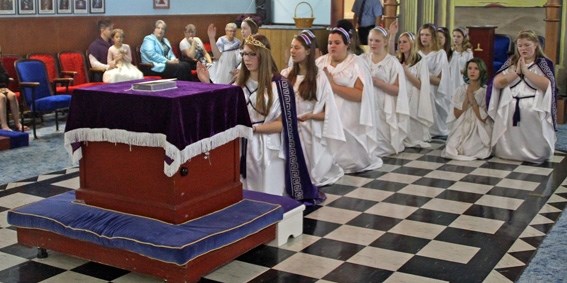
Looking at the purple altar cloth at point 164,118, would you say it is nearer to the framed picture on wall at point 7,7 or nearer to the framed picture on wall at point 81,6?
the framed picture on wall at point 7,7

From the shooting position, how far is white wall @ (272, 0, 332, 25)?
19.0 metres

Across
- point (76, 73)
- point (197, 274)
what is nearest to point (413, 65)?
point (76, 73)

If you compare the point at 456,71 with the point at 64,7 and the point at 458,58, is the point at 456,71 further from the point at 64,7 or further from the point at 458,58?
the point at 64,7

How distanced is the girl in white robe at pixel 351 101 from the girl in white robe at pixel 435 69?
2.43 m

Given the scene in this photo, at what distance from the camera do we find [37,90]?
477 inches

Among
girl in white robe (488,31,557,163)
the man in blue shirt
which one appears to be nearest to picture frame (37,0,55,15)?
the man in blue shirt

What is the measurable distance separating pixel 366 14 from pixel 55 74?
5.32m

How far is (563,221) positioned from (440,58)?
14.6 ft

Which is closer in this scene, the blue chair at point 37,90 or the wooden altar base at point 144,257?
the wooden altar base at point 144,257

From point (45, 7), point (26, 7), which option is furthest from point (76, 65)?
point (26, 7)

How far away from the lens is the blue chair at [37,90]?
1162 cm

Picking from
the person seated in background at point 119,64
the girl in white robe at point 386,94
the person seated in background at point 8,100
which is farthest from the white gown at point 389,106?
the person seated in background at point 8,100

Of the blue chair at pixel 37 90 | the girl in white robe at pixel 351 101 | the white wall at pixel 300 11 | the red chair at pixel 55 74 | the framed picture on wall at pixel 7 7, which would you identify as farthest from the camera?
the white wall at pixel 300 11

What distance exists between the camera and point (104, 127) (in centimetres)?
570
